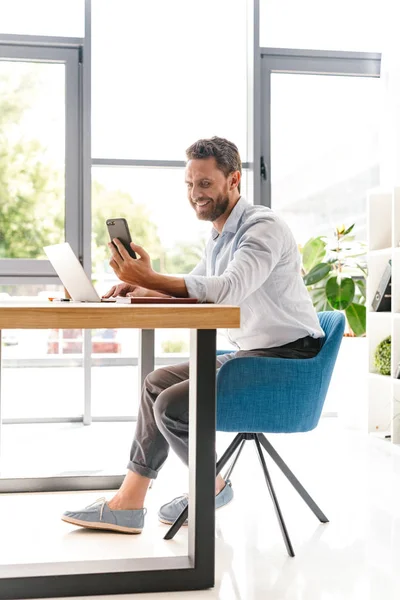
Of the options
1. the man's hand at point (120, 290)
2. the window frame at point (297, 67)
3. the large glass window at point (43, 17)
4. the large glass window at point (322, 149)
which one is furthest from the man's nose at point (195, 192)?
the large glass window at point (43, 17)

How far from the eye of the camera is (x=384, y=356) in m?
3.91

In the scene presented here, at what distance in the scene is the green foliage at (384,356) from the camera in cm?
389

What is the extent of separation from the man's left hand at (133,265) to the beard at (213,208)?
1.64ft

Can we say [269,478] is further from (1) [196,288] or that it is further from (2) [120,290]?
(2) [120,290]

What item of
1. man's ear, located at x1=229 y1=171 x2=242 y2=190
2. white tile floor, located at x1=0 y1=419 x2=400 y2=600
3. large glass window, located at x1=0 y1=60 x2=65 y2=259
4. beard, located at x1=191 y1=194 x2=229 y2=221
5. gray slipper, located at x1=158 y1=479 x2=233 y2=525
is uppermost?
large glass window, located at x1=0 y1=60 x2=65 y2=259

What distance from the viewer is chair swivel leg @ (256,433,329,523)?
7.36 ft

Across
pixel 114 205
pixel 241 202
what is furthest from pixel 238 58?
pixel 241 202

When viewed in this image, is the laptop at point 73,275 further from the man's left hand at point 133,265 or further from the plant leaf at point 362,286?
the plant leaf at point 362,286

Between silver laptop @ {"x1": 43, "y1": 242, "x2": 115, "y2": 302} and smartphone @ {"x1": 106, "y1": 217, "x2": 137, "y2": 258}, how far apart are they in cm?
15

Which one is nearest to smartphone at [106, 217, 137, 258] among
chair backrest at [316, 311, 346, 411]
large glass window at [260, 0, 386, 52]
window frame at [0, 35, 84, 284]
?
chair backrest at [316, 311, 346, 411]

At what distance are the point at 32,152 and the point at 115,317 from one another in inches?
118

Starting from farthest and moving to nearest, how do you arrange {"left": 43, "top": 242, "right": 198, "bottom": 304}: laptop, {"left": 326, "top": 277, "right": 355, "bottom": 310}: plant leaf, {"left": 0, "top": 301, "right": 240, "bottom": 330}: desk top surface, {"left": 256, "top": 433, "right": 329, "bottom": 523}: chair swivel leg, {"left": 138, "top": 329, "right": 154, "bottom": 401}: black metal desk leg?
{"left": 326, "top": 277, "right": 355, "bottom": 310}: plant leaf < {"left": 138, "top": 329, "right": 154, "bottom": 401}: black metal desk leg < {"left": 256, "top": 433, "right": 329, "bottom": 523}: chair swivel leg < {"left": 43, "top": 242, "right": 198, "bottom": 304}: laptop < {"left": 0, "top": 301, "right": 240, "bottom": 330}: desk top surface

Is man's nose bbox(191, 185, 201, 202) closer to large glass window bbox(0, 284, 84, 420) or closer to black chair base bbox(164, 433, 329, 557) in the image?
black chair base bbox(164, 433, 329, 557)

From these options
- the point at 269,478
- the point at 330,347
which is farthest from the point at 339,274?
the point at 269,478
